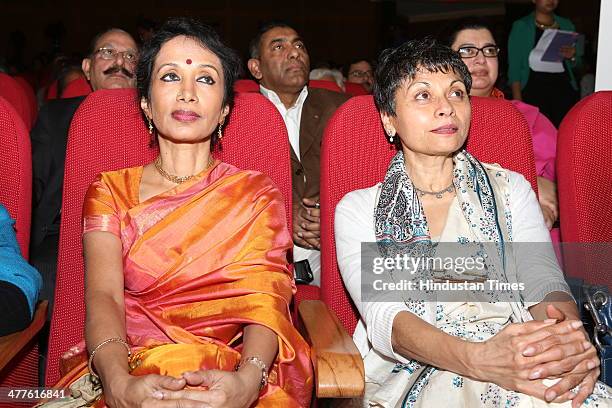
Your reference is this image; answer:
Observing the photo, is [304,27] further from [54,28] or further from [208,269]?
[208,269]

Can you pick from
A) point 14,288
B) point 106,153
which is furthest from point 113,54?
point 14,288

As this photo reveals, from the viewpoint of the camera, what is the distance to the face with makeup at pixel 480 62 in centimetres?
286

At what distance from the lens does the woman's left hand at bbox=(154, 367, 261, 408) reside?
151cm

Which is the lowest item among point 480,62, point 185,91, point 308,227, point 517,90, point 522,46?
point 517,90

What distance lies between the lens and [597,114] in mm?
2217

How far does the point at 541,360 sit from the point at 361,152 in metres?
0.79

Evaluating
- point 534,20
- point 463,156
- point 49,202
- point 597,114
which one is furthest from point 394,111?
point 534,20

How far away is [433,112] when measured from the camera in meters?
1.95

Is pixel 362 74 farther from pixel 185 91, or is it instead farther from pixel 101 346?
pixel 101 346

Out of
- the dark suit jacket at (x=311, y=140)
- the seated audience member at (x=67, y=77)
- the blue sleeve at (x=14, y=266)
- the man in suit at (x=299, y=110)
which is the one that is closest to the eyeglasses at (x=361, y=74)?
the seated audience member at (x=67, y=77)

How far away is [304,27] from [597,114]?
10207mm

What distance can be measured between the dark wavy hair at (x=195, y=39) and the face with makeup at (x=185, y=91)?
1 cm

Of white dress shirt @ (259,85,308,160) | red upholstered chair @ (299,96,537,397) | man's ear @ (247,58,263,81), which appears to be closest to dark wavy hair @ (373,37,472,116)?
red upholstered chair @ (299,96,537,397)

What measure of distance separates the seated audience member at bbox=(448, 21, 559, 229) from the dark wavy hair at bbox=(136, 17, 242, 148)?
1067 millimetres
